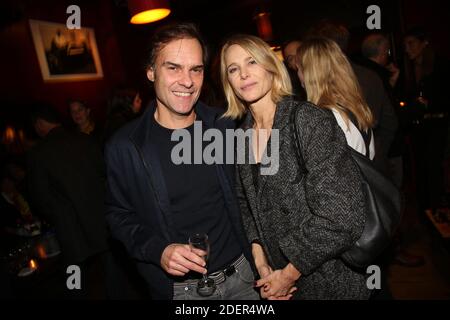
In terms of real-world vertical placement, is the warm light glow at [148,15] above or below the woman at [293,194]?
above

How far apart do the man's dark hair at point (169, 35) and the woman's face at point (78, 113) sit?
10.9 ft

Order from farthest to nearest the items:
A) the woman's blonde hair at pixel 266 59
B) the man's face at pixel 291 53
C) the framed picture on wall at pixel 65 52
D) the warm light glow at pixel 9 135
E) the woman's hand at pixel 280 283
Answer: the framed picture on wall at pixel 65 52, the warm light glow at pixel 9 135, the man's face at pixel 291 53, the woman's blonde hair at pixel 266 59, the woman's hand at pixel 280 283

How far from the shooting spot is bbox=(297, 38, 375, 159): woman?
202 cm

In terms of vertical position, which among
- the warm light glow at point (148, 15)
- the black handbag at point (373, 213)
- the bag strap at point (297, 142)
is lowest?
the black handbag at point (373, 213)

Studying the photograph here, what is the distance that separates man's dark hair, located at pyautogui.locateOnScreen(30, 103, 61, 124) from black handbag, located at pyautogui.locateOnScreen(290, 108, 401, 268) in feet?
8.93

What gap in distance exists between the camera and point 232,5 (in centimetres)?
775

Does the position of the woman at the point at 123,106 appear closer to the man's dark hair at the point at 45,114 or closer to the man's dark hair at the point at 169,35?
the man's dark hair at the point at 45,114

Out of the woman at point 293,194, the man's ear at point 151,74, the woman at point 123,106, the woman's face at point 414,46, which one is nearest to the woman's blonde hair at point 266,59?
the woman at point 293,194

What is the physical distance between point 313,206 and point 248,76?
744mm

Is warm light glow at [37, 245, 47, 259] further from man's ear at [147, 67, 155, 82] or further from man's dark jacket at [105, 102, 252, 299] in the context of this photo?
man's ear at [147, 67, 155, 82]

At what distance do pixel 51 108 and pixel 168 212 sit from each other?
2344 mm

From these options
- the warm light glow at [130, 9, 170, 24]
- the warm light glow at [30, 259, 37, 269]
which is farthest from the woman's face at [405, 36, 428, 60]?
the warm light glow at [30, 259, 37, 269]

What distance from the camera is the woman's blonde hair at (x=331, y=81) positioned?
212 cm
